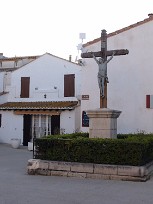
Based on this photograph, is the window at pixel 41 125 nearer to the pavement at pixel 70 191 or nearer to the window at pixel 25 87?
the window at pixel 25 87

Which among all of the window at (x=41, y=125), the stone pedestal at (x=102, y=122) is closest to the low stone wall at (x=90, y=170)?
the stone pedestal at (x=102, y=122)

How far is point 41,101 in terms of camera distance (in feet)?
82.4

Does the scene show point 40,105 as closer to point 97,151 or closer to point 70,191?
point 97,151

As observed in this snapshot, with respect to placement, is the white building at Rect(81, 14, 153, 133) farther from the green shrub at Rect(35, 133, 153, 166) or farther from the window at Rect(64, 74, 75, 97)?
the green shrub at Rect(35, 133, 153, 166)

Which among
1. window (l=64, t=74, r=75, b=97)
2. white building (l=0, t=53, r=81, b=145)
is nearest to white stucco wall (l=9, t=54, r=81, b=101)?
white building (l=0, t=53, r=81, b=145)

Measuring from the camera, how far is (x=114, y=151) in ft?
34.0

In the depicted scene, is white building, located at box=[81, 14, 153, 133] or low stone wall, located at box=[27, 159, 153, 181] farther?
white building, located at box=[81, 14, 153, 133]

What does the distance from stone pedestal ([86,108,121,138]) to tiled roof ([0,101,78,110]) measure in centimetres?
1086

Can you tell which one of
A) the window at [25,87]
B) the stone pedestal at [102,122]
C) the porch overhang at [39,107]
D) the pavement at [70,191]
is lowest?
the pavement at [70,191]

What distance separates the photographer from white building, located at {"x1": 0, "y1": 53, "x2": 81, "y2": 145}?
2359 centimetres

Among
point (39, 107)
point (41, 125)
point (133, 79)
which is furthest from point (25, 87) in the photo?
point (133, 79)

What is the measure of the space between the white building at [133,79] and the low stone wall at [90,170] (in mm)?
6482

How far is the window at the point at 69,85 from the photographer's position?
24.1 meters

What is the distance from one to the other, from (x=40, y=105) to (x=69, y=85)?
2.47 m
